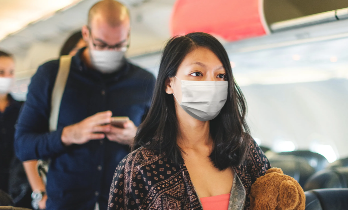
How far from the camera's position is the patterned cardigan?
4.54 ft

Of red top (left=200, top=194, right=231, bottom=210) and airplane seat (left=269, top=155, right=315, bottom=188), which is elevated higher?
red top (left=200, top=194, right=231, bottom=210)

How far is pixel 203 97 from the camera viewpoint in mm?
1523

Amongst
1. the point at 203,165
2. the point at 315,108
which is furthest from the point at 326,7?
the point at 315,108

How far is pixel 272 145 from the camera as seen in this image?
7.70m

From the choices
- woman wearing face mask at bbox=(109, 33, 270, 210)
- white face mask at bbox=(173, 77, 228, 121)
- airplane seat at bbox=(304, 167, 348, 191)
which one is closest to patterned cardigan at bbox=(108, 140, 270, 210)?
woman wearing face mask at bbox=(109, 33, 270, 210)

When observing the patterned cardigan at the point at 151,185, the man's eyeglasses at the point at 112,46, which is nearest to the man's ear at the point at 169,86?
the patterned cardigan at the point at 151,185

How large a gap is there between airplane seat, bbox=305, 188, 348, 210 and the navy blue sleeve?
1.47m

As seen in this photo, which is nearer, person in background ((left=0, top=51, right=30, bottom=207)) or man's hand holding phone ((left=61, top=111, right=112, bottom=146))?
man's hand holding phone ((left=61, top=111, right=112, bottom=146))

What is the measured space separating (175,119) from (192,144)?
0.14 meters

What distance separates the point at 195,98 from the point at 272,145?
663 cm

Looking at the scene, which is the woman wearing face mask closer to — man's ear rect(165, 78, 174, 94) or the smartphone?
man's ear rect(165, 78, 174, 94)

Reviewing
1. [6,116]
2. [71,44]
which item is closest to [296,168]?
[71,44]

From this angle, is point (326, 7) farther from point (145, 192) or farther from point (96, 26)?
point (145, 192)

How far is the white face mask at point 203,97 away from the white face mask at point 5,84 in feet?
9.17
